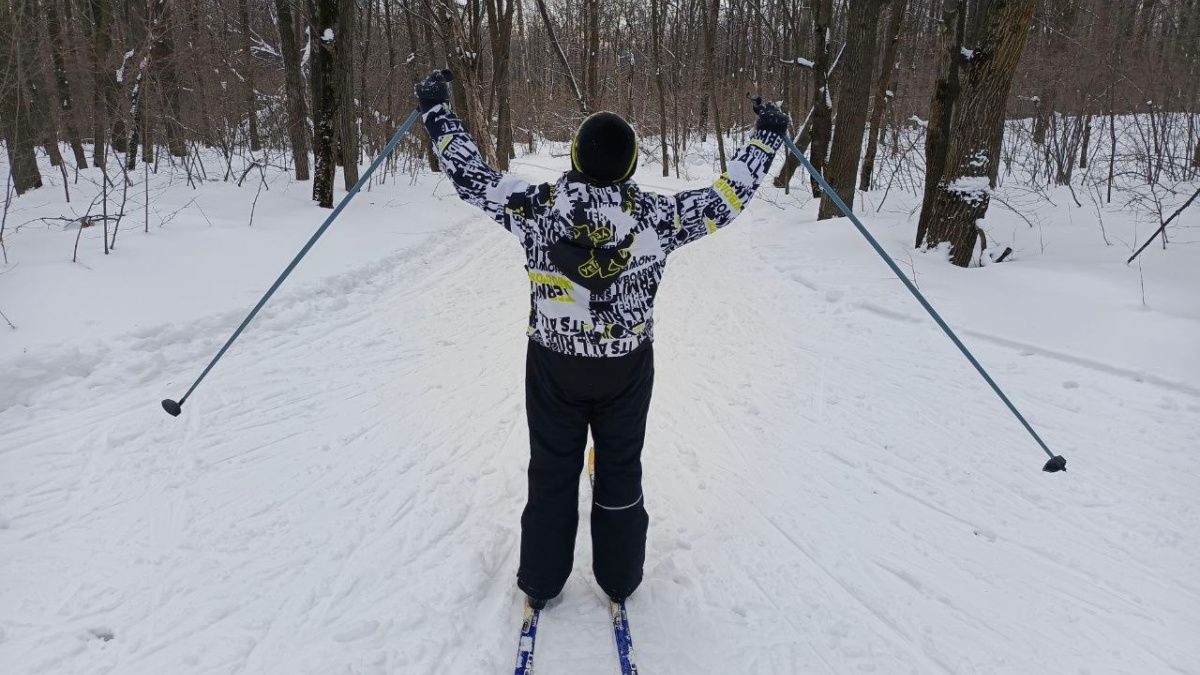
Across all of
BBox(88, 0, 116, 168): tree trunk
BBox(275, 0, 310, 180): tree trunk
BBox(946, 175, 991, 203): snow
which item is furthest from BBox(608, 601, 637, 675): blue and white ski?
BBox(275, 0, 310, 180): tree trunk

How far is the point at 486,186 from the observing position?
7.30 feet

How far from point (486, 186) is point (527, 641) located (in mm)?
1714

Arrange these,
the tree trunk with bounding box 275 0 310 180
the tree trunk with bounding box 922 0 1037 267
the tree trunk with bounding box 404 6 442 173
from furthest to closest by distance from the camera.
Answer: the tree trunk with bounding box 404 6 442 173 < the tree trunk with bounding box 275 0 310 180 < the tree trunk with bounding box 922 0 1037 267

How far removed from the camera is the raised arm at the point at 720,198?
2213 millimetres

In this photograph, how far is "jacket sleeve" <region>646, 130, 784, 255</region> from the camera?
2.21 metres

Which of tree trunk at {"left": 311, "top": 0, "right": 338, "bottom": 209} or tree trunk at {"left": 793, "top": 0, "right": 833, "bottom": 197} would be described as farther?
tree trunk at {"left": 793, "top": 0, "right": 833, "bottom": 197}

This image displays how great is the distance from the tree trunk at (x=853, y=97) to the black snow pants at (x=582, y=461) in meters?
8.61

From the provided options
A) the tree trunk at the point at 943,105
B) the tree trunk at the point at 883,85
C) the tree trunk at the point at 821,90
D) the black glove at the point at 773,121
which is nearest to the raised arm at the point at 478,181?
the black glove at the point at 773,121

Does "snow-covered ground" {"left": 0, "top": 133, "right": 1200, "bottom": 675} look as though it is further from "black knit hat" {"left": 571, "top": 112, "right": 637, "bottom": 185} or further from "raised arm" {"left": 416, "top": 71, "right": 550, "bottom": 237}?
"black knit hat" {"left": 571, "top": 112, "right": 637, "bottom": 185}

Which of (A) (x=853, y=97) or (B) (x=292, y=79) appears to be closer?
(A) (x=853, y=97)

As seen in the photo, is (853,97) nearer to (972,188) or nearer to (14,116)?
(972,188)

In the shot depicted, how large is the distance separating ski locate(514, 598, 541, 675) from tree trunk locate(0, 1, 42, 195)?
7.14 meters

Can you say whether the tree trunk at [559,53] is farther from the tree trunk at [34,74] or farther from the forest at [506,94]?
the tree trunk at [34,74]

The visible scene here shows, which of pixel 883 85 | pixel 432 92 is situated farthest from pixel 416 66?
pixel 432 92
